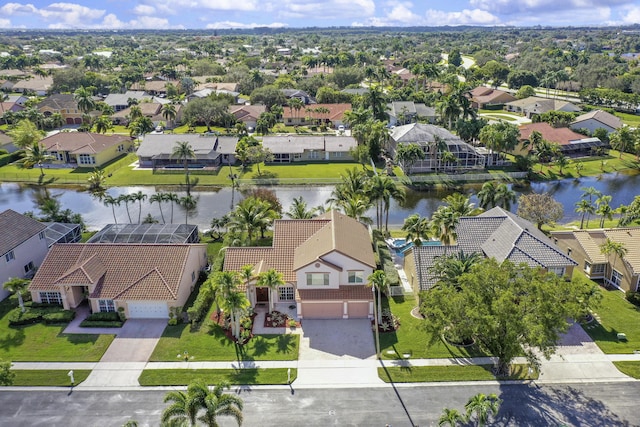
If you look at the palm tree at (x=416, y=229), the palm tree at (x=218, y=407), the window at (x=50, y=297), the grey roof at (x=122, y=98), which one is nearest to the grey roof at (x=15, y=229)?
the window at (x=50, y=297)

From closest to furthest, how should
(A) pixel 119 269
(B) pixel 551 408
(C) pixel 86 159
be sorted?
(B) pixel 551 408
(A) pixel 119 269
(C) pixel 86 159

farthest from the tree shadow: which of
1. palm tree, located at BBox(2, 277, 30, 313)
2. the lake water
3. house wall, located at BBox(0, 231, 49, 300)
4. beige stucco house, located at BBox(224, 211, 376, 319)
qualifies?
house wall, located at BBox(0, 231, 49, 300)

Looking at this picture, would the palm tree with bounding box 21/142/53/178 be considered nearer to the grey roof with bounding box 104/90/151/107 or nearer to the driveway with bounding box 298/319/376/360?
the grey roof with bounding box 104/90/151/107

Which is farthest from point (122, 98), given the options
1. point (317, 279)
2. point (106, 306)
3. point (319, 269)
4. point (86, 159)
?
point (319, 269)

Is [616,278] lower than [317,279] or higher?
lower

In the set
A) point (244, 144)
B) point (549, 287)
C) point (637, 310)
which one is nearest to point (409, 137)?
point (244, 144)

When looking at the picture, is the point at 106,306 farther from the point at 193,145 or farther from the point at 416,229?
the point at 193,145
